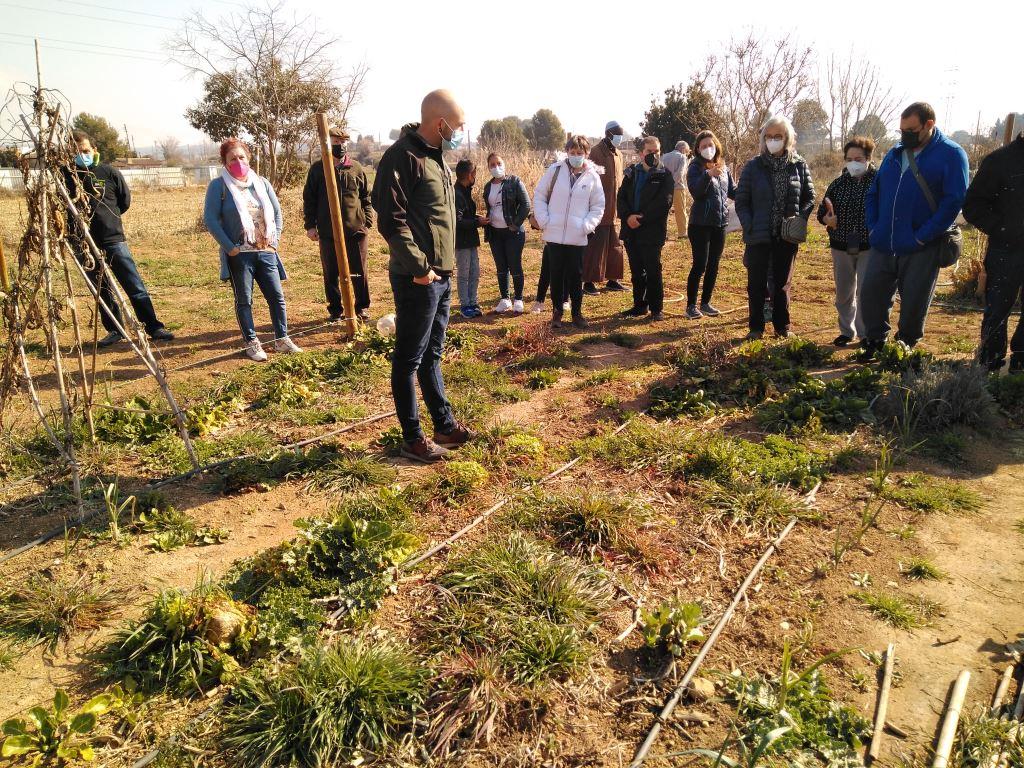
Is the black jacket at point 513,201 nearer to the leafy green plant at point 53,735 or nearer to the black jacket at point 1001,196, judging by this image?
the black jacket at point 1001,196

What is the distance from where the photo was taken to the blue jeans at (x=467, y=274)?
789 centimetres

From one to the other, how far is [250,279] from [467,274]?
2.75 m

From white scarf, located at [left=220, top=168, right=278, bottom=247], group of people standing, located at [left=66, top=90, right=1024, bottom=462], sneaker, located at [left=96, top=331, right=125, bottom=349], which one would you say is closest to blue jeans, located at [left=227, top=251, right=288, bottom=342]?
group of people standing, located at [left=66, top=90, right=1024, bottom=462]

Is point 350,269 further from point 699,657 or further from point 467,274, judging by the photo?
point 699,657

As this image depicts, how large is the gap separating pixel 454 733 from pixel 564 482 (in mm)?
2054

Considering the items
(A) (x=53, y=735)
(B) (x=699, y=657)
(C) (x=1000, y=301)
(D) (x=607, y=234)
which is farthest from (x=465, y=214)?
(A) (x=53, y=735)

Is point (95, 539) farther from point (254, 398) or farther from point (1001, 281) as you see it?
point (1001, 281)

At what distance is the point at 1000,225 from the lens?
531 cm

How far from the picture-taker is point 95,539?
364 centimetres

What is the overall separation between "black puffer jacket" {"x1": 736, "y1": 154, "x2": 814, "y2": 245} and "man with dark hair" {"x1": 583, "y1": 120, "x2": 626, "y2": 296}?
244cm

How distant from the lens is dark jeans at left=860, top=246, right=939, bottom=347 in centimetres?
556

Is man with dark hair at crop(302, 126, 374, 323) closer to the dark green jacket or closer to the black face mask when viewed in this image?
the dark green jacket

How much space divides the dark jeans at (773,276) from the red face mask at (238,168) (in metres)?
5.24

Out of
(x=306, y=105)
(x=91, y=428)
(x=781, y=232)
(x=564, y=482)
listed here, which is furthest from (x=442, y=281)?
(x=306, y=105)
